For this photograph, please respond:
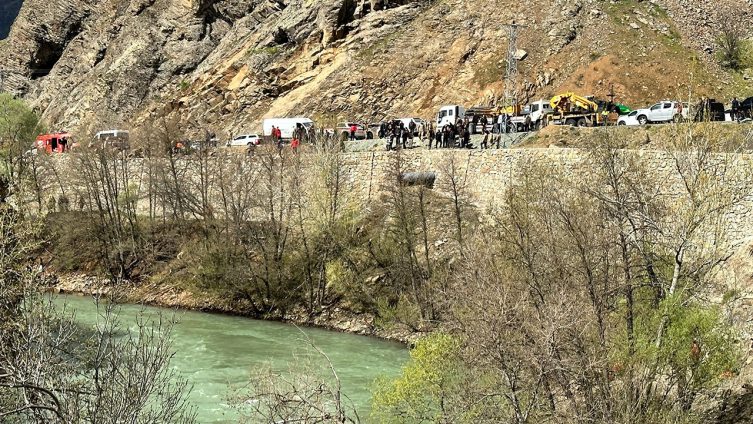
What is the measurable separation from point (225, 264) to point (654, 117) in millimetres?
24978

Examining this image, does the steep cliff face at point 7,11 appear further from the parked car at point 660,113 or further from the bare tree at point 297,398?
the bare tree at point 297,398

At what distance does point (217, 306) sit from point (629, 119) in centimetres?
2486

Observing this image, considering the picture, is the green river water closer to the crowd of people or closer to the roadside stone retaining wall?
the roadside stone retaining wall

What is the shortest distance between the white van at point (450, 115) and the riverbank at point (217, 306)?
1658 centimetres

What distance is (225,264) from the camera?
4097cm

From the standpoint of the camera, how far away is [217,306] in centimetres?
3941

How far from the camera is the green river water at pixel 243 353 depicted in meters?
24.2

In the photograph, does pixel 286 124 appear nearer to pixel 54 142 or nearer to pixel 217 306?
pixel 217 306

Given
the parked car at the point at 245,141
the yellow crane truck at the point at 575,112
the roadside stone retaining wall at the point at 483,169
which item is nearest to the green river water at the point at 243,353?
the roadside stone retaining wall at the point at 483,169

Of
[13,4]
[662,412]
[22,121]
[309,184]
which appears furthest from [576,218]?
[13,4]

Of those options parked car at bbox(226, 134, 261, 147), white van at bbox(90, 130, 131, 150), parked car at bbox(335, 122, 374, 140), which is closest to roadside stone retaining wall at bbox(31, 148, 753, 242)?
white van at bbox(90, 130, 131, 150)

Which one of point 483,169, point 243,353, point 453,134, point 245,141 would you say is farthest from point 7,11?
point 243,353

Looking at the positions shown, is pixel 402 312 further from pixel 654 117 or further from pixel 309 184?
pixel 654 117

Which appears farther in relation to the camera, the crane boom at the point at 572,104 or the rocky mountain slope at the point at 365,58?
the rocky mountain slope at the point at 365,58
